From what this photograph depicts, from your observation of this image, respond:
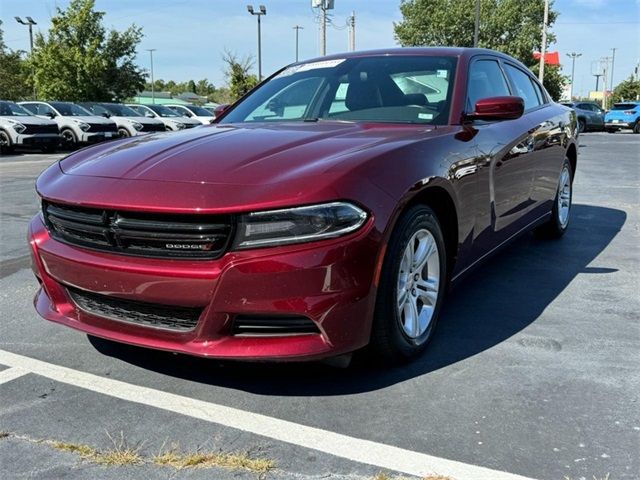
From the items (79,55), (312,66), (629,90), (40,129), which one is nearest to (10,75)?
(79,55)

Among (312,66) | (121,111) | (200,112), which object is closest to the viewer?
(312,66)

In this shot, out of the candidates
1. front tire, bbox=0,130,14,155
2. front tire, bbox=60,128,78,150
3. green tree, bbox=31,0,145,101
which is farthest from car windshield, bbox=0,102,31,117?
green tree, bbox=31,0,145,101

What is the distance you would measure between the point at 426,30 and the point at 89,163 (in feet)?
183

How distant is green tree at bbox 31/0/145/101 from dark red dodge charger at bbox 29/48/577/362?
1274 inches

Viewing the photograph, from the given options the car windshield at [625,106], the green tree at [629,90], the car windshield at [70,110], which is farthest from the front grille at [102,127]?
the green tree at [629,90]

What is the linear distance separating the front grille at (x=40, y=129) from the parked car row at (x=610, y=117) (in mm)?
23355

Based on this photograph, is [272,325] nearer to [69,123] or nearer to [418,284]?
[418,284]

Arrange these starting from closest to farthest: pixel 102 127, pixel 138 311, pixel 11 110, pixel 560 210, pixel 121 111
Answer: pixel 138 311 → pixel 560 210 → pixel 11 110 → pixel 102 127 → pixel 121 111

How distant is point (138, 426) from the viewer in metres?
2.55

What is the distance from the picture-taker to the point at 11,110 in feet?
62.3

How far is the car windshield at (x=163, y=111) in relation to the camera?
2374 cm

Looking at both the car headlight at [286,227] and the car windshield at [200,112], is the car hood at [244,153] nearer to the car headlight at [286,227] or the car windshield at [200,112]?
the car headlight at [286,227]

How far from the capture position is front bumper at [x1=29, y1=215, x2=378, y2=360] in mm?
2453

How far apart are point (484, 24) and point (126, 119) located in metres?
40.8
